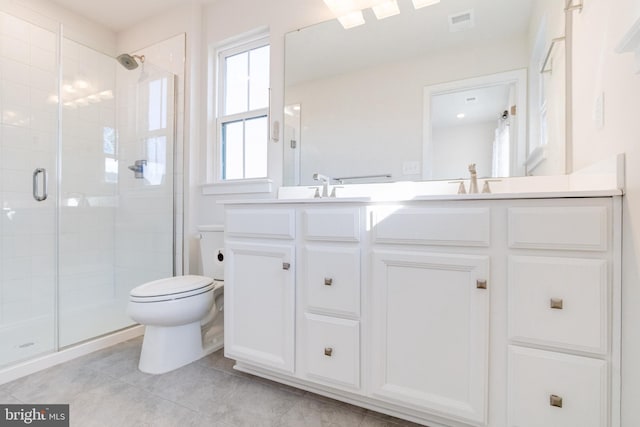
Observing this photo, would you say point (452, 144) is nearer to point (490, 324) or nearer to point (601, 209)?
point (601, 209)

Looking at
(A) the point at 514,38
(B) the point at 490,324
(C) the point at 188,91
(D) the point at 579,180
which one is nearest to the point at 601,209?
(D) the point at 579,180

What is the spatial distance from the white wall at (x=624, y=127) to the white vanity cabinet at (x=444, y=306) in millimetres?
41

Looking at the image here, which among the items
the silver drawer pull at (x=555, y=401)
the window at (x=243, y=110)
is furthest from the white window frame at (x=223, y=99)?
the silver drawer pull at (x=555, y=401)

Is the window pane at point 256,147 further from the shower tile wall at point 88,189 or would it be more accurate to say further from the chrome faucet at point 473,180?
the chrome faucet at point 473,180

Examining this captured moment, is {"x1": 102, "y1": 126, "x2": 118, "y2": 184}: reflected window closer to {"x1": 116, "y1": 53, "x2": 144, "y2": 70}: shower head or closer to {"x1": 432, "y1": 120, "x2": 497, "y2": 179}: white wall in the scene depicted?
{"x1": 116, "y1": 53, "x2": 144, "y2": 70}: shower head

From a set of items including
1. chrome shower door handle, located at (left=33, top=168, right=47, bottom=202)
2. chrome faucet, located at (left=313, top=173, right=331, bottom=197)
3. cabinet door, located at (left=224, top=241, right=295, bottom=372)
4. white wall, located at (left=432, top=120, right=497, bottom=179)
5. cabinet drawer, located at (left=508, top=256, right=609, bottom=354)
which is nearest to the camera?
cabinet drawer, located at (left=508, top=256, right=609, bottom=354)

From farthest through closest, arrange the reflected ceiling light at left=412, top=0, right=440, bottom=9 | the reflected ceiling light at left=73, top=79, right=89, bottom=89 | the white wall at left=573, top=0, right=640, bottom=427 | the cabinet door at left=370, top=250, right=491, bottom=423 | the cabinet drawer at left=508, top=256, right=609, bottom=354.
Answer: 1. the reflected ceiling light at left=73, top=79, right=89, bottom=89
2. the reflected ceiling light at left=412, top=0, right=440, bottom=9
3. the cabinet door at left=370, top=250, right=491, bottom=423
4. the cabinet drawer at left=508, top=256, right=609, bottom=354
5. the white wall at left=573, top=0, right=640, bottom=427

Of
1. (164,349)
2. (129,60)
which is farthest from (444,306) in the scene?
(129,60)

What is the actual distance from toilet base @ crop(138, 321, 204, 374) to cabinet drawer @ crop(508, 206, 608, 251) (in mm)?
1673

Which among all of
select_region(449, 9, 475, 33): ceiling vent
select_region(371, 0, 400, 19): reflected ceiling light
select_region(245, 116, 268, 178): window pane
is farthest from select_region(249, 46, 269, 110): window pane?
select_region(449, 9, 475, 33): ceiling vent

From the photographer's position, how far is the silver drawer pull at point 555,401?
3.10ft

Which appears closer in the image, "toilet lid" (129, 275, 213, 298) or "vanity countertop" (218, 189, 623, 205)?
"vanity countertop" (218, 189, 623, 205)

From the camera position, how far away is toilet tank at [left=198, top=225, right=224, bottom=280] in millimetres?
2025

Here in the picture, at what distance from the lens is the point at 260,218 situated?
1466mm
